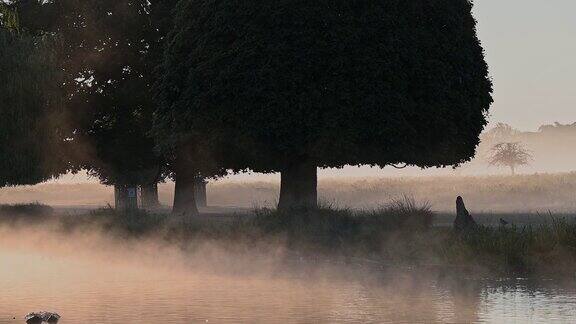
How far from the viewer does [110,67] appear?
5784cm

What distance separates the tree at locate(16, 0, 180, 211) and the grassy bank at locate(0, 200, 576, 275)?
1119cm

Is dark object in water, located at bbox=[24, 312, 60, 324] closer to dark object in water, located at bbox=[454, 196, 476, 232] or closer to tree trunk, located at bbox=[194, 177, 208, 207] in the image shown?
dark object in water, located at bbox=[454, 196, 476, 232]

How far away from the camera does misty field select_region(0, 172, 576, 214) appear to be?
82.7m

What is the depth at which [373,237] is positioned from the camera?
33.5 metres

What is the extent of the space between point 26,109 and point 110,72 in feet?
22.4

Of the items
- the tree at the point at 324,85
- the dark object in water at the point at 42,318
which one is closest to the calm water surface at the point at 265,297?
the dark object in water at the point at 42,318

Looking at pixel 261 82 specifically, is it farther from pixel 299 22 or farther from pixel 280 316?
pixel 280 316

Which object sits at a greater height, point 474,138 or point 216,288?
point 474,138

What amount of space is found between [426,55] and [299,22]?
17.7 feet

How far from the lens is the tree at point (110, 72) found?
57.2 meters

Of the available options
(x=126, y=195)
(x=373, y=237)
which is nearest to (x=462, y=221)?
(x=373, y=237)

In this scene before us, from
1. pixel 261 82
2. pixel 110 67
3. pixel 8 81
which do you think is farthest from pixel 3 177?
pixel 261 82

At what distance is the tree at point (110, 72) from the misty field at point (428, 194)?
132 inches

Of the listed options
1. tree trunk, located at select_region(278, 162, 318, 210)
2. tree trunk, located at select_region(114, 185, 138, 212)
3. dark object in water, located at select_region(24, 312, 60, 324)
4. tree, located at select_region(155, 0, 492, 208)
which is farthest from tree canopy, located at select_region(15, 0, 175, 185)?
dark object in water, located at select_region(24, 312, 60, 324)
